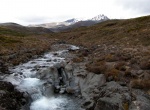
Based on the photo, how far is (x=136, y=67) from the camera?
2312 cm

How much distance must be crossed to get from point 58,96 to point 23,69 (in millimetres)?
11372

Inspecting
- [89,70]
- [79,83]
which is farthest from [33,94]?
[89,70]

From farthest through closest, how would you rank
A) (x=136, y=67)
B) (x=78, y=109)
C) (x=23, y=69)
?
(x=23, y=69) → (x=136, y=67) → (x=78, y=109)

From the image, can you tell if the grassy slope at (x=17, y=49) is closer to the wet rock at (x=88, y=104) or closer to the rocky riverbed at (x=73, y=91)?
the rocky riverbed at (x=73, y=91)

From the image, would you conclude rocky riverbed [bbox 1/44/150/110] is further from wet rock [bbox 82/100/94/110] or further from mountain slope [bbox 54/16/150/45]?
mountain slope [bbox 54/16/150/45]

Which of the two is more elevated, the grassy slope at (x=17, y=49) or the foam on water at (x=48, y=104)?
the grassy slope at (x=17, y=49)

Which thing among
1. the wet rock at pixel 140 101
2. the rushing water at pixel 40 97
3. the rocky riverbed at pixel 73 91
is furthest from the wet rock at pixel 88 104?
the wet rock at pixel 140 101

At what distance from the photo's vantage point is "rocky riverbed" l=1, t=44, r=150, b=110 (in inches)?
631

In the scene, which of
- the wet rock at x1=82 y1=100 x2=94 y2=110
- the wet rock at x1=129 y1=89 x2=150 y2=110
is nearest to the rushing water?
the wet rock at x1=82 y1=100 x2=94 y2=110

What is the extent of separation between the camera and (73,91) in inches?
877

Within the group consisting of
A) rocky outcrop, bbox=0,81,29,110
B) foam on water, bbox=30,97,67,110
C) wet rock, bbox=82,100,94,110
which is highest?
rocky outcrop, bbox=0,81,29,110

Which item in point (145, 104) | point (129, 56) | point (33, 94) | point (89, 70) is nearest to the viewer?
point (145, 104)

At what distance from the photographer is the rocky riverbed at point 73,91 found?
16.0 meters

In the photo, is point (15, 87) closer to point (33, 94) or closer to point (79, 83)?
point (33, 94)
